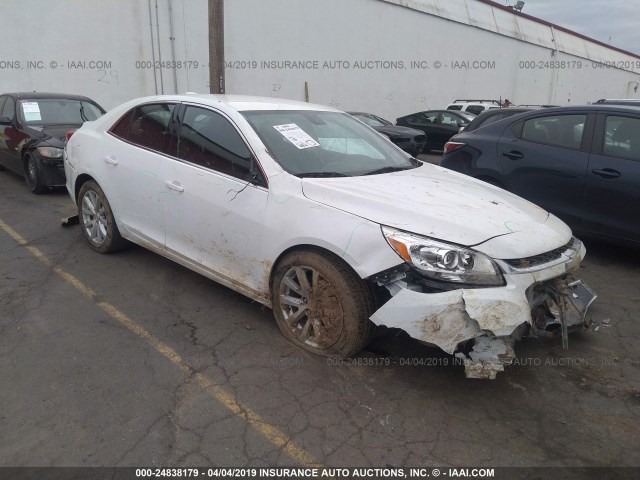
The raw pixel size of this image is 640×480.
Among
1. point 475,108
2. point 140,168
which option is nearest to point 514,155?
point 140,168

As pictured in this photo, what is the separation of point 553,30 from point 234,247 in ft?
101

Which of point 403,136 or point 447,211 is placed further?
point 403,136

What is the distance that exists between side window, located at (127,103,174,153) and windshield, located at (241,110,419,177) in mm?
836

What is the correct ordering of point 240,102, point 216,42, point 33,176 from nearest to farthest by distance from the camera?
point 240,102, point 33,176, point 216,42

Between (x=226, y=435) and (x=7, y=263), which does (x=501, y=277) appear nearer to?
(x=226, y=435)

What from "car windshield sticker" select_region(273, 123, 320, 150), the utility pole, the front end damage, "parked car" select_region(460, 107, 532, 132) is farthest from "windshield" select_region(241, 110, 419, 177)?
the utility pole

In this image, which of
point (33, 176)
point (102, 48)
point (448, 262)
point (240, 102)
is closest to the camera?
point (448, 262)

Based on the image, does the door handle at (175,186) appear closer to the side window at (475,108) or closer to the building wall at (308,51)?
the building wall at (308,51)

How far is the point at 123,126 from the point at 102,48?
9579 millimetres

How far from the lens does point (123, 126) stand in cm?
450

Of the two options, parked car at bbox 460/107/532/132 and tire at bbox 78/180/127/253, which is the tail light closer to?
parked car at bbox 460/107/532/132

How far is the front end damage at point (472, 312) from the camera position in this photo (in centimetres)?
258

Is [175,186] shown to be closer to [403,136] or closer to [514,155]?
[514,155]

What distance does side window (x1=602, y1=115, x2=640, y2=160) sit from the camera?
15.5 feet
